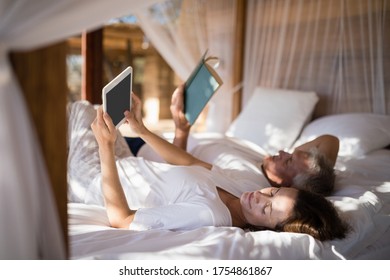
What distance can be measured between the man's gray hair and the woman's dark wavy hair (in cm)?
30

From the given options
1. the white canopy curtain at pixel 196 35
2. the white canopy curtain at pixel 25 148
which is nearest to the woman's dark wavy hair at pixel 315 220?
the white canopy curtain at pixel 25 148

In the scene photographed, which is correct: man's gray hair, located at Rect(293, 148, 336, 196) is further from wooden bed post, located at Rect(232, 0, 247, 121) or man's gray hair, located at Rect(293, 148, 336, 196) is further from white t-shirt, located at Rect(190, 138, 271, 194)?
wooden bed post, located at Rect(232, 0, 247, 121)

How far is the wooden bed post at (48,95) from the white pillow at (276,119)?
69.1 inches

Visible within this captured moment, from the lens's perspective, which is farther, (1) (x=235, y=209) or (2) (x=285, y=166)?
(2) (x=285, y=166)

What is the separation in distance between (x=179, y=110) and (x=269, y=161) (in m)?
0.51

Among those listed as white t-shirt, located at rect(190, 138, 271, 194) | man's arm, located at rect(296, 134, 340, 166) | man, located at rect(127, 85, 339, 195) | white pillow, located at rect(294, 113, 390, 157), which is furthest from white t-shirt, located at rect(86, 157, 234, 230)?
white pillow, located at rect(294, 113, 390, 157)

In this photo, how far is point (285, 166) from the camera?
5.62ft

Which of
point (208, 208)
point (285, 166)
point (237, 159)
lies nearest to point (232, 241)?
point (208, 208)

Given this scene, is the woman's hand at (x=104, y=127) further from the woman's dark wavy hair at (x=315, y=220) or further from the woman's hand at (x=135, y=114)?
the woman's dark wavy hair at (x=315, y=220)

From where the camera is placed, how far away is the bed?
1.14 metres

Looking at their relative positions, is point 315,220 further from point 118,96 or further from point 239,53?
point 239,53

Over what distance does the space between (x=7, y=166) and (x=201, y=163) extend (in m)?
1.01

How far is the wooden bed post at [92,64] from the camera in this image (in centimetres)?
335
